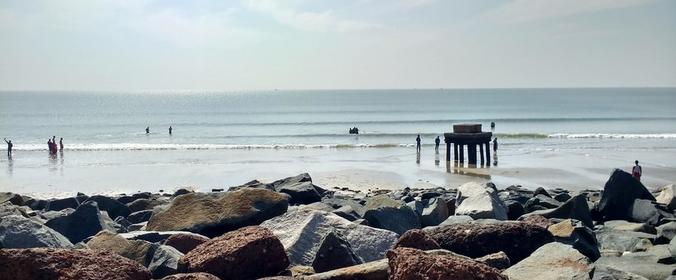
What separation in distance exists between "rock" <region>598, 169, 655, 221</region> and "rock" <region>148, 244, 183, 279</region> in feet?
23.9

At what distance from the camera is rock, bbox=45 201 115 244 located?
8.56m

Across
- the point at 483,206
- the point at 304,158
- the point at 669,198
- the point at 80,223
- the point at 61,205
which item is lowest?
the point at 304,158

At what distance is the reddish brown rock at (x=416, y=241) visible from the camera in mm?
5691

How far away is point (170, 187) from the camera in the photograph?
89.1 feet

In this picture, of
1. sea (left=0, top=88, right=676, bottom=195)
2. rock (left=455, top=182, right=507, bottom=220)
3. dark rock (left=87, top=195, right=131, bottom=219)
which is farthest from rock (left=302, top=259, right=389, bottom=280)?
sea (left=0, top=88, right=676, bottom=195)

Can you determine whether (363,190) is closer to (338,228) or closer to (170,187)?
(170,187)

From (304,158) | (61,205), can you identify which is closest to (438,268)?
(61,205)

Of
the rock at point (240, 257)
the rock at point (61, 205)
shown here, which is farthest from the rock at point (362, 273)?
the rock at point (61, 205)

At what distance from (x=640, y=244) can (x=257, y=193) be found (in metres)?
4.22

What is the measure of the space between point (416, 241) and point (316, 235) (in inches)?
44.9

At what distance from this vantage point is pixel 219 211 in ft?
24.8

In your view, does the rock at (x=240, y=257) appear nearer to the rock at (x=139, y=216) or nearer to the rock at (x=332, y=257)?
the rock at (x=332, y=257)

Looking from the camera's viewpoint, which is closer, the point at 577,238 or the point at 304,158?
the point at 577,238

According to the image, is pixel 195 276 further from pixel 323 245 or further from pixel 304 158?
pixel 304 158
